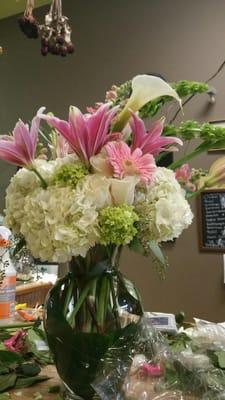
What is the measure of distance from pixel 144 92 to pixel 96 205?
7.8 inches

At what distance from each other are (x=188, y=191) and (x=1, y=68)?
3143 millimetres

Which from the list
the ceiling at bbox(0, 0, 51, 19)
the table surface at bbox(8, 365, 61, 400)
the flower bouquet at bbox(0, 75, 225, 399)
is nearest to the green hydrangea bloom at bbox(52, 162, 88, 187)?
the flower bouquet at bbox(0, 75, 225, 399)

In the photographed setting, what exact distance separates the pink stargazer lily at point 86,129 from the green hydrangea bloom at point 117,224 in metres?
0.10

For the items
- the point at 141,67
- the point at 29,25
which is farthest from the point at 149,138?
the point at 141,67

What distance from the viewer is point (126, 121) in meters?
0.70

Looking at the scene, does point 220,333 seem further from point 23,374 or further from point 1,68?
point 1,68

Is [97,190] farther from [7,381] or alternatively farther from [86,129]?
[7,381]

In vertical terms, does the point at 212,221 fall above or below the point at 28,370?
above

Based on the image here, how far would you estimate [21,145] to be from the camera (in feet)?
2.28

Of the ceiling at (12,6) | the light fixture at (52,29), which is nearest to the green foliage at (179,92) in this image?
the light fixture at (52,29)

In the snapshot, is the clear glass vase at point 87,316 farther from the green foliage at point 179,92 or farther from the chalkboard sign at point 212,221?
the chalkboard sign at point 212,221

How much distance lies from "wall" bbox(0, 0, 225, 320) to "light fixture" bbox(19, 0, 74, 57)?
2.38 feet

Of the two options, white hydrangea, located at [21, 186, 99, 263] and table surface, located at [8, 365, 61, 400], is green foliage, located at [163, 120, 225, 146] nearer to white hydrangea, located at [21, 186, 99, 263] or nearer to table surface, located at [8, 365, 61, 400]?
white hydrangea, located at [21, 186, 99, 263]

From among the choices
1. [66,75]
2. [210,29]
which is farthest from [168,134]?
[66,75]
